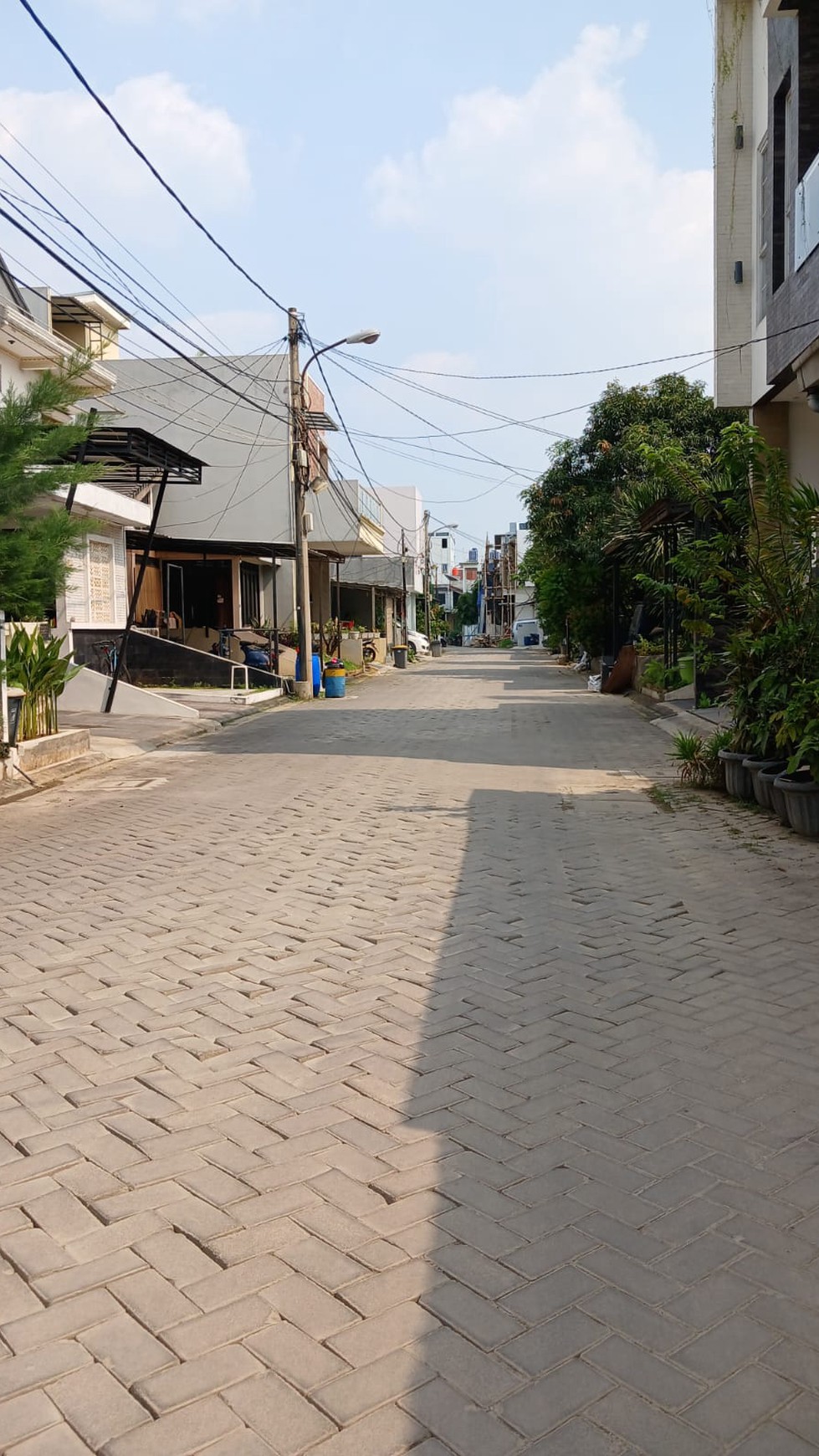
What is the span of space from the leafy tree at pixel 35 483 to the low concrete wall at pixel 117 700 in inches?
360

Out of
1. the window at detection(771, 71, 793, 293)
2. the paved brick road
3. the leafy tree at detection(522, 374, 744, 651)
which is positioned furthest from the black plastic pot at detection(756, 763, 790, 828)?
the leafy tree at detection(522, 374, 744, 651)

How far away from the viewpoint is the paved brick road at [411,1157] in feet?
8.27

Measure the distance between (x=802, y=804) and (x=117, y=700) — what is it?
14.3 metres

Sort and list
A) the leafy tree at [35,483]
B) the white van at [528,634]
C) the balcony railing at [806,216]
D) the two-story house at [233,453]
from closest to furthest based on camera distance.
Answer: the leafy tree at [35,483]
the balcony railing at [806,216]
the two-story house at [233,453]
the white van at [528,634]

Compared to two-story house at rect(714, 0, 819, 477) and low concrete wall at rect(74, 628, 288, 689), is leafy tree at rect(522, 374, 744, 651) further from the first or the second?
two-story house at rect(714, 0, 819, 477)

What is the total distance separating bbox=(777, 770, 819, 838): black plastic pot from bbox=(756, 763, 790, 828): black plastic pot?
0.10m

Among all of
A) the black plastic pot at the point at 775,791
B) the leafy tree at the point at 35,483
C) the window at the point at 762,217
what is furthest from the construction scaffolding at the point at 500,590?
the black plastic pot at the point at 775,791

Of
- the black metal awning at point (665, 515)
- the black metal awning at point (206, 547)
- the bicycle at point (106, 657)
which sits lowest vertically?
the bicycle at point (106, 657)

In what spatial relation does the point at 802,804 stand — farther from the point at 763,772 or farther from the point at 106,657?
the point at 106,657

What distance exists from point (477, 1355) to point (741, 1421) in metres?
0.57

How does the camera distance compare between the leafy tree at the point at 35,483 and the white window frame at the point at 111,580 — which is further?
the white window frame at the point at 111,580

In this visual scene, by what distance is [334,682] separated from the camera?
84.0ft

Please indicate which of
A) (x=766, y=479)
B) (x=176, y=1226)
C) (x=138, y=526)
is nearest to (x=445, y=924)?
(x=176, y=1226)

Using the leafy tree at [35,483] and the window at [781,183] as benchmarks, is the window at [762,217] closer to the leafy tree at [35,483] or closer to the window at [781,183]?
the window at [781,183]
